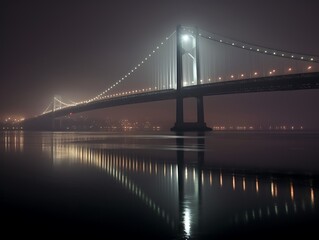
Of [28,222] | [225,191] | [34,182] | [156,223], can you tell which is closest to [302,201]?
[225,191]

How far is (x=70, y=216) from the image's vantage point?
5.42m

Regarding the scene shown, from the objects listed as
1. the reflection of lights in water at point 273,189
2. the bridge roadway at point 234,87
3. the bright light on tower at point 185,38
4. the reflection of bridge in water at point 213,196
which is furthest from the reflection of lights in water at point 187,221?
the bright light on tower at point 185,38

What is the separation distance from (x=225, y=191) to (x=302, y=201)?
1.59 metres

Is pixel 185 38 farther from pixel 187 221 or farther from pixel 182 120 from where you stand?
pixel 187 221

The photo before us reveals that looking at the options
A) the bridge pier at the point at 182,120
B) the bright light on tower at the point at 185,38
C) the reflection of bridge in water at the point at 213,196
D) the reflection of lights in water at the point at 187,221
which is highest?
the bright light on tower at the point at 185,38

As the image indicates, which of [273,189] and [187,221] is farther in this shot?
[273,189]

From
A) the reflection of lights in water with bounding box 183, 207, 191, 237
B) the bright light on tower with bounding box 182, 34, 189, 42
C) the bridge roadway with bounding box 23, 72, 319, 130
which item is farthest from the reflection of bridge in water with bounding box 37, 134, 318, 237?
the bright light on tower with bounding box 182, 34, 189, 42

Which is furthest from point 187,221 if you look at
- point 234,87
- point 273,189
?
point 234,87

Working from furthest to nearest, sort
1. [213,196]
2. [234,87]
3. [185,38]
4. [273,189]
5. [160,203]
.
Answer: [185,38] < [234,87] < [273,189] < [213,196] < [160,203]

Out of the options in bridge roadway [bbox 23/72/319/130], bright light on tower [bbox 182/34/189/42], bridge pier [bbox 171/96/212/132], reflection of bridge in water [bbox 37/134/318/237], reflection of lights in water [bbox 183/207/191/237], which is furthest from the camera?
bright light on tower [bbox 182/34/189/42]

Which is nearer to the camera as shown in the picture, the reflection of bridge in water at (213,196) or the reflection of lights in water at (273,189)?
the reflection of bridge in water at (213,196)

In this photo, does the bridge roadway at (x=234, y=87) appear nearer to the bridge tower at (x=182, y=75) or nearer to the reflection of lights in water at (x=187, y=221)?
the bridge tower at (x=182, y=75)

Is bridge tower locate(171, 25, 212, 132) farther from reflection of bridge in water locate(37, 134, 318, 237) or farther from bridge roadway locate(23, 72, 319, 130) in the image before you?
reflection of bridge in water locate(37, 134, 318, 237)

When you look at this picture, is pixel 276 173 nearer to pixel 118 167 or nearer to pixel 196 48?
pixel 118 167
